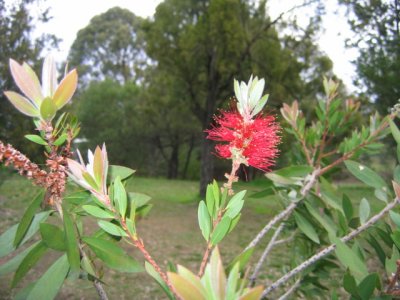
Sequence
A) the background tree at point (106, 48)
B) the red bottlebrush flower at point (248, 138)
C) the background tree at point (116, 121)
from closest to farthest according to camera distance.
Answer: the red bottlebrush flower at point (248, 138), the background tree at point (116, 121), the background tree at point (106, 48)

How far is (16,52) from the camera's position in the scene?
521 centimetres

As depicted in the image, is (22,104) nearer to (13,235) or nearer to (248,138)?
(13,235)

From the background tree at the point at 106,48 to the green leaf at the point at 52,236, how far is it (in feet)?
86.5

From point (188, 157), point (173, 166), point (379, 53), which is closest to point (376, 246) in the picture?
point (379, 53)

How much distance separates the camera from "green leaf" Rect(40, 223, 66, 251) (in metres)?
0.63

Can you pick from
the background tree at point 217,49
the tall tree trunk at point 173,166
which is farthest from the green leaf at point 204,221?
the tall tree trunk at point 173,166

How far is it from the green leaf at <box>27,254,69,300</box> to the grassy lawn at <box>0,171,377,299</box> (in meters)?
0.45

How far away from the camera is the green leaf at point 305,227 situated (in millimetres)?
1169

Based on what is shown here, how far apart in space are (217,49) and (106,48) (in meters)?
19.6

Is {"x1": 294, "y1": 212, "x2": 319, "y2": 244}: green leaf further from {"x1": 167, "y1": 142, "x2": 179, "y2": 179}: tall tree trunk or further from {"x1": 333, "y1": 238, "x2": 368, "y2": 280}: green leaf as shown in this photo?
{"x1": 167, "y1": 142, "x2": 179, "y2": 179}: tall tree trunk

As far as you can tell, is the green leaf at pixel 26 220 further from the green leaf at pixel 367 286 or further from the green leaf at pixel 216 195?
the green leaf at pixel 367 286

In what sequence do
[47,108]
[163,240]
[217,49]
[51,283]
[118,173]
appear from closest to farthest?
[47,108], [51,283], [118,173], [163,240], [217,49]

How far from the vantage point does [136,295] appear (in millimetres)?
3668

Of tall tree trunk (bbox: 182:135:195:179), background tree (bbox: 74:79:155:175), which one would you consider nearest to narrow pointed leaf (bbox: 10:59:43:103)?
background tree (bbox: 74:79:155:175)
